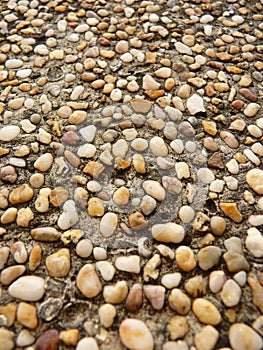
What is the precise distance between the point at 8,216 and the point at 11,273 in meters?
0.12

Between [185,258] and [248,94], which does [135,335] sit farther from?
[248,94]

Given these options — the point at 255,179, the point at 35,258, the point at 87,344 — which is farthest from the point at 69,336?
the point at 255,179

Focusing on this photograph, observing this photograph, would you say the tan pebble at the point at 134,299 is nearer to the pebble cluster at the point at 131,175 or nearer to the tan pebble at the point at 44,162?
the pebble cluster at the point at 131,175

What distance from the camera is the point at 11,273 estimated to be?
2.08 ft

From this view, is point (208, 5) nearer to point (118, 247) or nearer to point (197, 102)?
point (197, 102)

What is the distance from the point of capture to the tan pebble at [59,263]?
0.64 meters

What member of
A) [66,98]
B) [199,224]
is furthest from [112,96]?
[199,224]

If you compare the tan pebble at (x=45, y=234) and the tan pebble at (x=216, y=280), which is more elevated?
the tan pebble at (x=45, y=234)

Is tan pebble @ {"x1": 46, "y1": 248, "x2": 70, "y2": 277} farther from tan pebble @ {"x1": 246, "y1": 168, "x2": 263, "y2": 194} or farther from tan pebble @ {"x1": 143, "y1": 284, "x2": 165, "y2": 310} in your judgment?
tan pebble @ {"x1": 246, "y1": 168, "x2": 263, "y2": 194}

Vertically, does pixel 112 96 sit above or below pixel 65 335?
above

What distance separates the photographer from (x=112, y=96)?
2.88ft

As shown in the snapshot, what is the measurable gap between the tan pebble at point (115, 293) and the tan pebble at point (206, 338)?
13 cm

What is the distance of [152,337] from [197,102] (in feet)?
1.71

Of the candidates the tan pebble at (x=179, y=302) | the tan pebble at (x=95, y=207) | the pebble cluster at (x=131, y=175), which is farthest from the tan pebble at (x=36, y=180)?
the tan pebble at (x=179, y=302)
